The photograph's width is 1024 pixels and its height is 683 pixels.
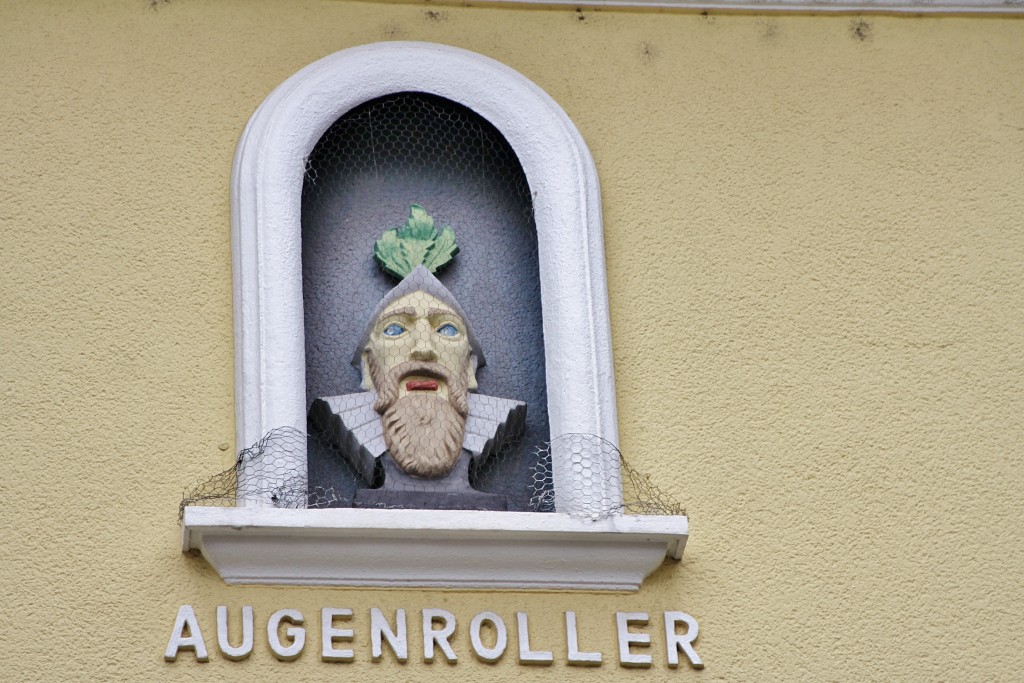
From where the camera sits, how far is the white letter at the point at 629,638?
575cm

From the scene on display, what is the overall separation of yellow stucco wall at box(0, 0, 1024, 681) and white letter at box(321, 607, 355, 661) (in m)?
0.03

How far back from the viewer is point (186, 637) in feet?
18.5

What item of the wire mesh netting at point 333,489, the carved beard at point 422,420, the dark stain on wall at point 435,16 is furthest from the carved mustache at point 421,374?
the dark stain on wall at point 435,16

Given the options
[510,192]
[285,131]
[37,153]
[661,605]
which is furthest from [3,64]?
[661,605]

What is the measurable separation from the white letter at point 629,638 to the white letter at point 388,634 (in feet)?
1.73

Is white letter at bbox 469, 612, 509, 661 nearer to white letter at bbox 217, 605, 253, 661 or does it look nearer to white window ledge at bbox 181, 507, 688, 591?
white window ledge at bbox 181, 507, 688, 591

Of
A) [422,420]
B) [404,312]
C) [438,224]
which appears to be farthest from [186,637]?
[438,224]

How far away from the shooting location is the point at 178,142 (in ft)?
21.2

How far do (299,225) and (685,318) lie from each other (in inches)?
42.1

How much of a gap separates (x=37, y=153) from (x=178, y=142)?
38 cm

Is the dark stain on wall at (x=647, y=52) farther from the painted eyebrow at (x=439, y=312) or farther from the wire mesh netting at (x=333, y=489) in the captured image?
the wire mesh netting at (x=333, y=489)

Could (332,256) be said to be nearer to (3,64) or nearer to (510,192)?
(510,192)

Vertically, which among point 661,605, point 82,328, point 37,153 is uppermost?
point 37,153

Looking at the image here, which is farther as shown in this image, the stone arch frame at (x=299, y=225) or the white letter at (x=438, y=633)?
the stone arch frame at (x=299, y=225)
